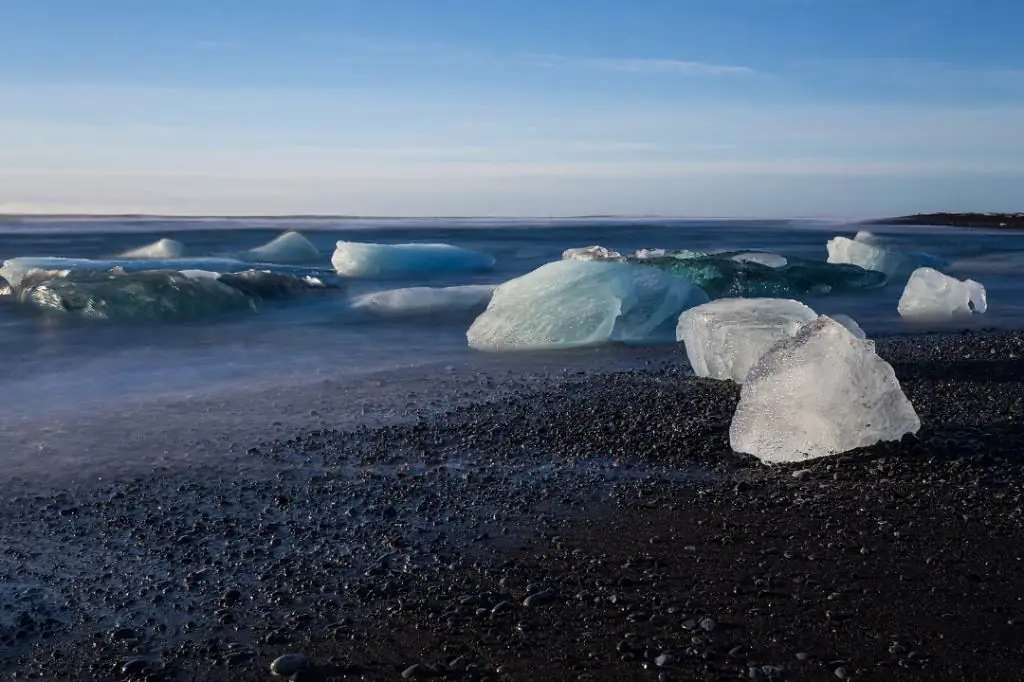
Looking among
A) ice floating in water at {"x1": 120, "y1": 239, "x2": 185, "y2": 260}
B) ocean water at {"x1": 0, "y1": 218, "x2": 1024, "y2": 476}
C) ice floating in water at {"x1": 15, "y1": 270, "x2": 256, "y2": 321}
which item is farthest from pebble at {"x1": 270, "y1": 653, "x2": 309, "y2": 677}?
ice floating in water at {"x1": 120, "y1": 239, "x2": 185, "y2": 260}

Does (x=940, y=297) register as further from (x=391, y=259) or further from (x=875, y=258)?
(x=391, y=259)

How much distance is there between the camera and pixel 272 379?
24.2ft

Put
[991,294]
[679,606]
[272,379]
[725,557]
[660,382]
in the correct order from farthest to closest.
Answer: [991,294]
[272,379]
[660,382]
[725,557]
[679,606]

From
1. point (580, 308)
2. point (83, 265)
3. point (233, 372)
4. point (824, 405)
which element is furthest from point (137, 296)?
point (824, 405)

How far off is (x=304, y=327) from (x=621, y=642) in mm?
8895

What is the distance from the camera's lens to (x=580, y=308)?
8836 millimetres

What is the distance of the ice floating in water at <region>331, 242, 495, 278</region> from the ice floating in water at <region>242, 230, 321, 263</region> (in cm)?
607

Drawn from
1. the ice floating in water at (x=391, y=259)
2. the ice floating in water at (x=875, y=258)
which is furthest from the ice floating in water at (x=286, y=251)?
the ice floating in water at (x=875, y=258)

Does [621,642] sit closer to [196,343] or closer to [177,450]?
[177,450]

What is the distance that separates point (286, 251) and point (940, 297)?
17.9 meters

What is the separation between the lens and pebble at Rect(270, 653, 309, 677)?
8.31ft

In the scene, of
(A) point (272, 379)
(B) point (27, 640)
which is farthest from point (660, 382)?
(B) point (27, 640)

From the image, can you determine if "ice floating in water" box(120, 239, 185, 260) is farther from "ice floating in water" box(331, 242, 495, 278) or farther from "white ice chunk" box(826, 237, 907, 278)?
"white ice chunk" box(826, 237, 907, 278)

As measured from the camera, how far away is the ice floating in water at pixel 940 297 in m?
11.3
